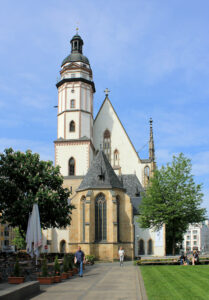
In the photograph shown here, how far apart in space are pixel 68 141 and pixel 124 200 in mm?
15184

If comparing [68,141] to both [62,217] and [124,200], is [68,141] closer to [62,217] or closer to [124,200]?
[124,200]

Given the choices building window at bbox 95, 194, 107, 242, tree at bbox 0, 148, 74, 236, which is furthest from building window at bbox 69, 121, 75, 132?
tree at bbox 0, 148, 74, 236

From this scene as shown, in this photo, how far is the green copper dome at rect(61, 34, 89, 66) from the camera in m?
57.2

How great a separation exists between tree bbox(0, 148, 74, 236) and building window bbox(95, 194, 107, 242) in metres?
7.01

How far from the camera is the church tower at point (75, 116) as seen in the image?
176 ft

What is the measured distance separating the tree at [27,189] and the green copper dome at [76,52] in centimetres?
2682

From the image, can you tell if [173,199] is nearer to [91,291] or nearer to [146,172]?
[146,172]

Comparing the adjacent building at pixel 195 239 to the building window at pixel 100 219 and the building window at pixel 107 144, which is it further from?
A: the building window at pixel 100 219

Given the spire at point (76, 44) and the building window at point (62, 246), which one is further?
the spire at point (76, 44)

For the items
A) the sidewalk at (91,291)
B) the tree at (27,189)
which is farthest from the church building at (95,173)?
the sidewalk at (91,291)

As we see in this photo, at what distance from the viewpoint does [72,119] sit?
5503 centimetres

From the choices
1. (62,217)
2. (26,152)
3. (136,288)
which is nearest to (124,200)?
(62,217)

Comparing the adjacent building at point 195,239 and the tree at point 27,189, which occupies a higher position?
the tree at point 27,189

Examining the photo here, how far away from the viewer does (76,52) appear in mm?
58750
